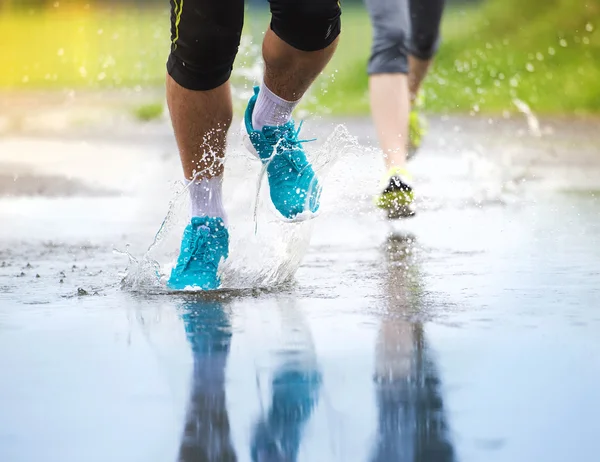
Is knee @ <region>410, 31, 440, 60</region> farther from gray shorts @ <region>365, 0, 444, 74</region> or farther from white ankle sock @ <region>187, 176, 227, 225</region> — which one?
white ankle sock @ <region>187, 176, 227, 225</region>

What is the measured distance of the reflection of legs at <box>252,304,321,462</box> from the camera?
6.85ft

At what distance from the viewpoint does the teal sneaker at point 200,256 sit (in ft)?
12.1

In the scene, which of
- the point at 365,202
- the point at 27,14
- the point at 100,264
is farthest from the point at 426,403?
the point at 27,14

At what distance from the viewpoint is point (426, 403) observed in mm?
2350

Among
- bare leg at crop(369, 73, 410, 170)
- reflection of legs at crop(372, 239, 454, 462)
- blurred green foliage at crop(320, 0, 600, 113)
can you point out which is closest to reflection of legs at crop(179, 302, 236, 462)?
reflection of legs at crop(372, 239, 454, 462)

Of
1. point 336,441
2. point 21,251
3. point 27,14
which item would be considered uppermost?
point 27,14

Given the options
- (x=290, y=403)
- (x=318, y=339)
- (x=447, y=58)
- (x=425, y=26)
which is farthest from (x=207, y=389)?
(x=447, y=58)

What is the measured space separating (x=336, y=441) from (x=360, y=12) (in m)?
16.8

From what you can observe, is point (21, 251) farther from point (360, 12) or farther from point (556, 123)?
point (360, 12)

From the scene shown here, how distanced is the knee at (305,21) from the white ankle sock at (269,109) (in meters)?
0.21

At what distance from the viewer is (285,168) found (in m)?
3.83

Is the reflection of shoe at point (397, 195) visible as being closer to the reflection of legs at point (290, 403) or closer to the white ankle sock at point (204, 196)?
the white ankle sock at point (204, 196)

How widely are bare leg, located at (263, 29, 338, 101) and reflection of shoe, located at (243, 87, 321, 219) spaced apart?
12 centimetres

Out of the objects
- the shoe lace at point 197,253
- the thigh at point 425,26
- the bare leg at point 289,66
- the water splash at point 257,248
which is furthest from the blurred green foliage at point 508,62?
the shoe lace at point 197,253
